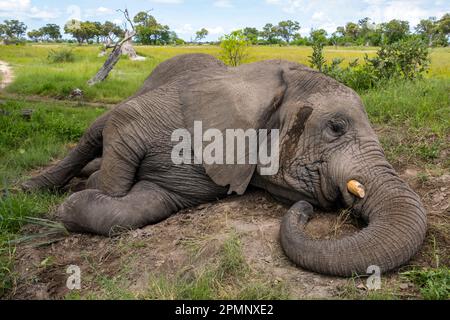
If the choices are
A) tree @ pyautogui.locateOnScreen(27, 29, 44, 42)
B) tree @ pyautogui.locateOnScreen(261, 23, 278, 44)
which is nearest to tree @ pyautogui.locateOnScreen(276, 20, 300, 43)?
tree @ pyautogui.locateOnScreen(261, 23, 278, 44)

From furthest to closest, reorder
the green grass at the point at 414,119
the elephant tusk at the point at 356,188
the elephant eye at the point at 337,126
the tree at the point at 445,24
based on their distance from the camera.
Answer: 1. the tree at the point at 445,24
2. the green grass at the point at 414,119
3. the elephant eye at the point at 337,126
4. the elephant tusk at the point at 356,188

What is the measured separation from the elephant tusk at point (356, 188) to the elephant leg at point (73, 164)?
3.19m

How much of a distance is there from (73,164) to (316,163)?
320 centimetres

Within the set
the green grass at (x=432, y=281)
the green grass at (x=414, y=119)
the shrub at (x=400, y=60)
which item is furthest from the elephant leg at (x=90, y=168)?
the shrub at (x=400, y=60)

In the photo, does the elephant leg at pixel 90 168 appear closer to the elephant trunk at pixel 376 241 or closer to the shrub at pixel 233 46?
the elephant trunk at pixel 376 241

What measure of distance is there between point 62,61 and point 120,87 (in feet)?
42.0

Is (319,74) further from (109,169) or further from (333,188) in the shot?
(109,169)

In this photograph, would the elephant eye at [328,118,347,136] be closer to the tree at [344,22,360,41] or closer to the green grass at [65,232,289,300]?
the green grass at [65,232,289,300]

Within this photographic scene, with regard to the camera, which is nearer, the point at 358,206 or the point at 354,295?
the point at 354,295

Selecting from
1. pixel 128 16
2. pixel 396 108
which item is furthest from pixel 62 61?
pixel 396 108

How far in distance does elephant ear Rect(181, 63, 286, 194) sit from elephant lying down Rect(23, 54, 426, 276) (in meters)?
0.01

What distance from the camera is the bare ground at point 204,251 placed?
3416 millimetres

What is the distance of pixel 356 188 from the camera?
3.69 m

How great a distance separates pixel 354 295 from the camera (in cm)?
313
